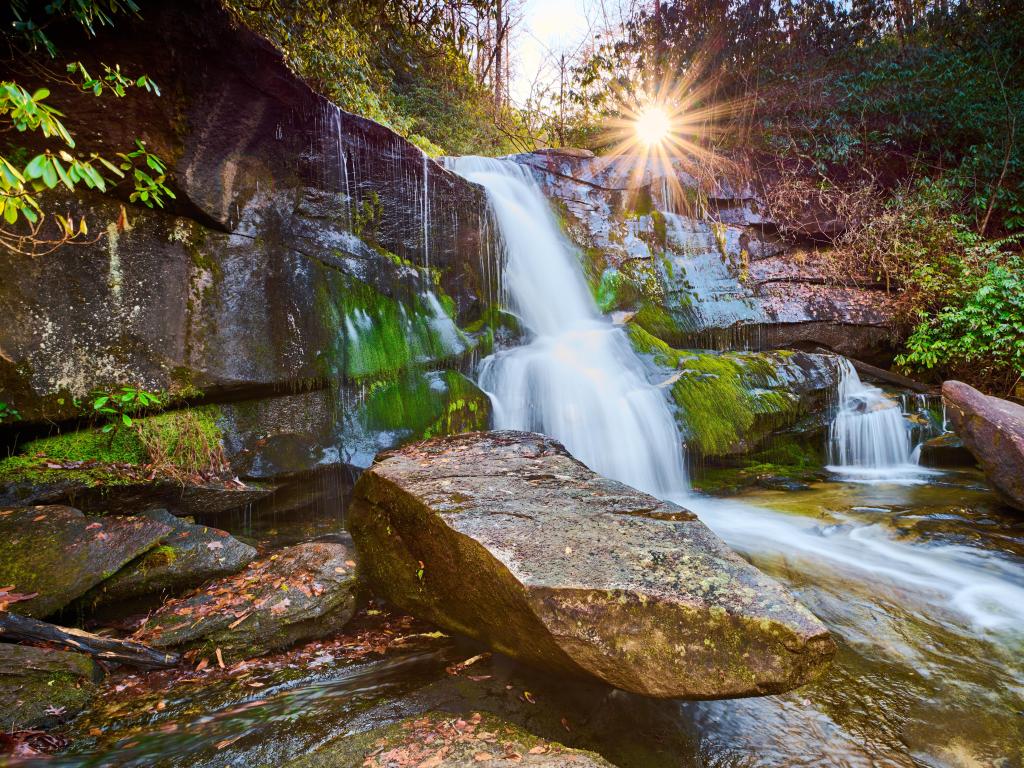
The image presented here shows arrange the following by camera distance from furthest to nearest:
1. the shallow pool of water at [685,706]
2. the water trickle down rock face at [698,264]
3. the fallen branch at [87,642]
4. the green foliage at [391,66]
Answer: the water trickle down rock face at [698,264]
the green foliage at [391,66]
the fallen branch at [87,642]
the shallow pool of water at [685,706]

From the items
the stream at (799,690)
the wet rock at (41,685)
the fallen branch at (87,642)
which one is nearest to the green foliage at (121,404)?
the stream at (799,690)

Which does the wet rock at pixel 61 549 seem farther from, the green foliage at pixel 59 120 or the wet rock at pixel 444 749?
the wet rock at pixel 444 749

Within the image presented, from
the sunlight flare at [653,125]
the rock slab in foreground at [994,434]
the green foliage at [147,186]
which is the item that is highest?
the sunlight flare at [653,125]

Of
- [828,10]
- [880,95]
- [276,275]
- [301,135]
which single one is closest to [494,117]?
[828,10]

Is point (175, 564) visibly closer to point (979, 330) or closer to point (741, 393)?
point (741, 393)

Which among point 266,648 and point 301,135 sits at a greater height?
point 301,135

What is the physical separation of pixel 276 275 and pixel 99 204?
4.85 ft

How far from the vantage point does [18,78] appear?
148 inches

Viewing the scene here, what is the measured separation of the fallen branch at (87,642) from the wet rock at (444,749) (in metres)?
1.54

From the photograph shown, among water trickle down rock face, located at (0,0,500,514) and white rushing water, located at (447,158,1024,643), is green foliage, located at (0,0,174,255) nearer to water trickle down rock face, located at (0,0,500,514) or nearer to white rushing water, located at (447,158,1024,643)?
water trickle down rock face, located at (0,0,500,514)

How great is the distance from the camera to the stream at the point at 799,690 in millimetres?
2201

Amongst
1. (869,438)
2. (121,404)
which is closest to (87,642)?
(121,404)

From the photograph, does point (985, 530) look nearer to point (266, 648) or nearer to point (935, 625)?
point (935, 625)

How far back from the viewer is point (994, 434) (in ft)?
16.4
